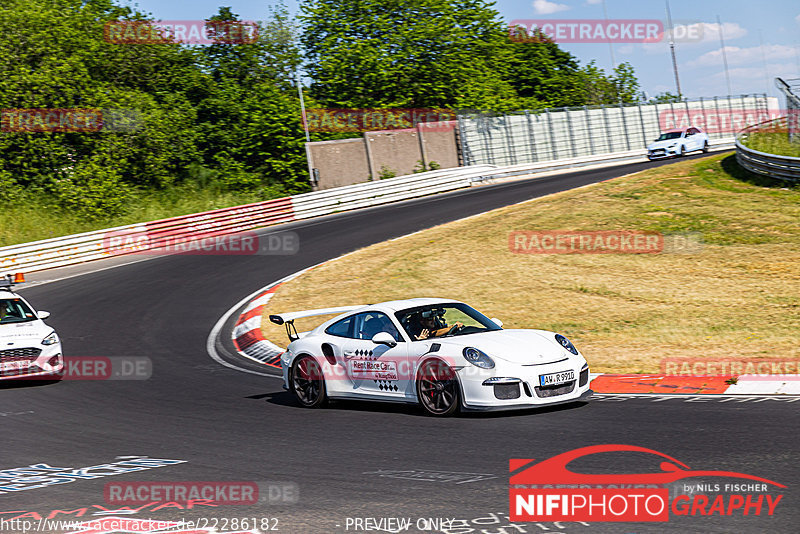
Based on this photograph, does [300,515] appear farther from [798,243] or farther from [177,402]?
[798,243]

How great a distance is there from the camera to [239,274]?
2383cm

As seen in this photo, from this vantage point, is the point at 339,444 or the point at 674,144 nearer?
the point at 339,444

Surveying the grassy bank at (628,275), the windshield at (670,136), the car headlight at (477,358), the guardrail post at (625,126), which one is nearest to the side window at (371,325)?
the car headlight at (477,358)

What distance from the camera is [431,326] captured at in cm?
1022

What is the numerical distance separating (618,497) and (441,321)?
457cm

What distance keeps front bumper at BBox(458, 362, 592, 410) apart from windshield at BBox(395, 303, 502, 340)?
1002 millimetres

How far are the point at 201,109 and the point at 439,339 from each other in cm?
4137

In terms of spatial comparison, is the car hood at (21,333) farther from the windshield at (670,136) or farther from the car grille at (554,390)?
the windshield at (670,136)

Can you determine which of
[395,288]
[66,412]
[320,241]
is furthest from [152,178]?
[66,412]

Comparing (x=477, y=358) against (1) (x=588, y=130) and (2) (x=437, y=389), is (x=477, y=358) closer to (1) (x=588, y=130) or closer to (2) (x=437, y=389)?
(2) (x=437, y=389)

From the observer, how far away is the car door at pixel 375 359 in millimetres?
9891

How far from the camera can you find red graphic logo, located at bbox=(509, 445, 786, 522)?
18.3 feet

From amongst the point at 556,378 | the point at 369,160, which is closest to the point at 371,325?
the point at 556,378

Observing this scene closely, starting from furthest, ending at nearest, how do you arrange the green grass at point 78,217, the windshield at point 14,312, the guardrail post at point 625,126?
the guardrail post at point 625,126, the green grass at point 78,217, the windshield at point 14,312
